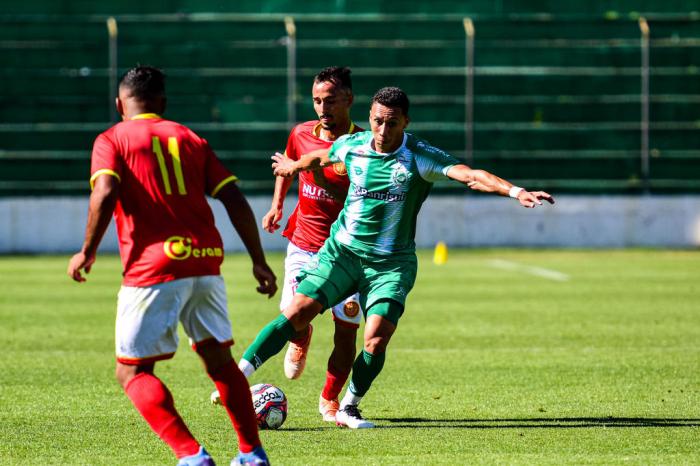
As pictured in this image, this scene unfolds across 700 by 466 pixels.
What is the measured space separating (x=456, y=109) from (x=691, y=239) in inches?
242

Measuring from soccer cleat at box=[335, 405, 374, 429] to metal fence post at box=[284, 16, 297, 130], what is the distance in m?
21.0

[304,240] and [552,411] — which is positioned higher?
[304,240]

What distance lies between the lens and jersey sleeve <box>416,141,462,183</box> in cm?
787

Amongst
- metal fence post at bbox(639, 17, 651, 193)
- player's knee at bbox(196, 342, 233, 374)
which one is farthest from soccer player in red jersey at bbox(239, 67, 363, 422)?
metal fence post at bbox(639, 17, 651, 193)

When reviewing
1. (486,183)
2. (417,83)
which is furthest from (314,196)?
(417,83)

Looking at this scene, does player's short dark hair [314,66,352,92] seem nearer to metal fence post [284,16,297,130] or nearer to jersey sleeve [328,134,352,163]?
jersey sleeve [328,134,352,163]

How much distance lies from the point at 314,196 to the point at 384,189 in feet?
3.81

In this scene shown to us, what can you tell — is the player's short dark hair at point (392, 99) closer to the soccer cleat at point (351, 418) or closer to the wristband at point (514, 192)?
the wristband at point (514, 192)

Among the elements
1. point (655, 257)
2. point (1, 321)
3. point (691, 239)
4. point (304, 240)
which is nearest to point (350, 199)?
point (304, 240)

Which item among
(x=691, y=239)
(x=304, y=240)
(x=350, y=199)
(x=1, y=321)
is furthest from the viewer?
(x=691, y=239)

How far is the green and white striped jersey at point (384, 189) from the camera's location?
7977mm

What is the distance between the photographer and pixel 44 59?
29.5 m

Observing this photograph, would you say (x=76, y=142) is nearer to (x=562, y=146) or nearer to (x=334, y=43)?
(x=334, y=43)

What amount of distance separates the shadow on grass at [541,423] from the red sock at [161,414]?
2.24 m
